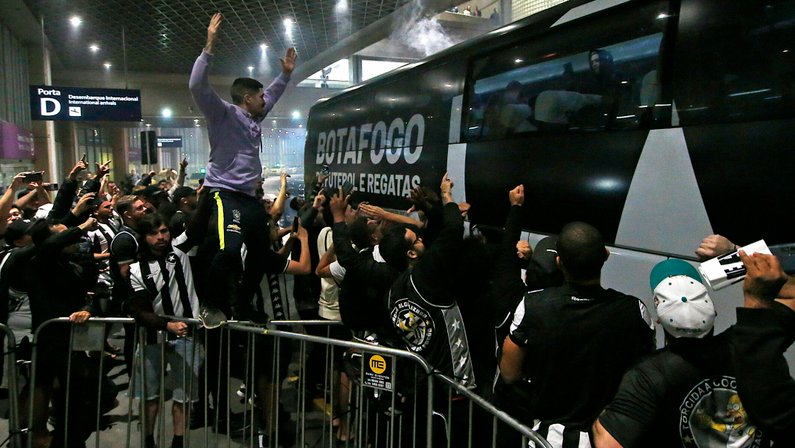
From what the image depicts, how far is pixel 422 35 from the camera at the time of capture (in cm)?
1605

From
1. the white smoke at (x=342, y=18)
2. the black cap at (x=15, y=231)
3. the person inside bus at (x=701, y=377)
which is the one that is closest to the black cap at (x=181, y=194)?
the black cap at (x=15, y=231)

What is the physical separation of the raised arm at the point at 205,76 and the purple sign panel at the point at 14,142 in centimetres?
1052

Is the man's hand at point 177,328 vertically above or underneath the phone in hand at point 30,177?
underneath

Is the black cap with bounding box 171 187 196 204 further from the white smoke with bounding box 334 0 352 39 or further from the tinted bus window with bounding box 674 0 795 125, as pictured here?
the white smoke with bounding box 334 0 352 39

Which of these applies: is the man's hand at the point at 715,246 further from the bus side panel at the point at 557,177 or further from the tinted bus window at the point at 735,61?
the bus side panel at the point at 557,177

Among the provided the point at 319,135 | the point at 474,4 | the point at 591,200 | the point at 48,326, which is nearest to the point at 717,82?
the point at 591,200

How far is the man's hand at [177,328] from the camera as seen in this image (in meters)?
3.66

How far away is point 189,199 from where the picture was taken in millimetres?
6898

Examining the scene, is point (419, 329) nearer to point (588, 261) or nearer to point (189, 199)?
point (588, 261)

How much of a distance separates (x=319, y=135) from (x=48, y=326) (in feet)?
22.1

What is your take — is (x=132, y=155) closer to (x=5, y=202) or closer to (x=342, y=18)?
(x=342, y=18)

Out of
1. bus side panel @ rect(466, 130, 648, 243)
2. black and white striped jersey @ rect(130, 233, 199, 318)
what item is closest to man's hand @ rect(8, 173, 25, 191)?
black and white striped jersey @ rect(130, 233, 199, 318)

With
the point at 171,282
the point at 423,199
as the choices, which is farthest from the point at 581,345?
the point at 171,282

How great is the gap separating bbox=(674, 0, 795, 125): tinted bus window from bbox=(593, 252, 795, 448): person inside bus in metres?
1.61
